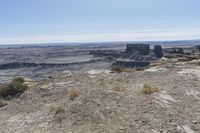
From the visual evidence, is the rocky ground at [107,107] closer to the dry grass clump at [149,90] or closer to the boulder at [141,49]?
the dry grass clump at [149,90]

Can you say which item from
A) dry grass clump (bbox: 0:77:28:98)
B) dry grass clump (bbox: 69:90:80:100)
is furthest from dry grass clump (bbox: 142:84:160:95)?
dry grass clump (bbox: 0:77:28:98)

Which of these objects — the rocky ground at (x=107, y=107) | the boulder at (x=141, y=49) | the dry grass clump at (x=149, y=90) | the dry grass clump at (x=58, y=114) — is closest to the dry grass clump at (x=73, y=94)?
the rocky ground at (x=107, y=107)

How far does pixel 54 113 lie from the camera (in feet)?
44.6

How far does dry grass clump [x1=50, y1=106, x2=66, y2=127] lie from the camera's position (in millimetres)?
12842

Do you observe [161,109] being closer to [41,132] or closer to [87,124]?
[87,124]

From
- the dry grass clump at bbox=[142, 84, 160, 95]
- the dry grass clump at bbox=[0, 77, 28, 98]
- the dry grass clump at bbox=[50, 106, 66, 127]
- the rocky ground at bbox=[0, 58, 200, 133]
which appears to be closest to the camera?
the rocky ground at bbox=[0, 58, 200, 133]

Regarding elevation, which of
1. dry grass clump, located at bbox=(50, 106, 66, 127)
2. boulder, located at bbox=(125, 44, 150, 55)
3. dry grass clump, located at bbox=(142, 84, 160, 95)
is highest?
dry grass clump, located at bbox=(142, 84, 160, 95)

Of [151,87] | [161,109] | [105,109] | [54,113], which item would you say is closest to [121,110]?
[105,109]

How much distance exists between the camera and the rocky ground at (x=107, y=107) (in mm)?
12109

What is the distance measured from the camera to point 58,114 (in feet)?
44.0

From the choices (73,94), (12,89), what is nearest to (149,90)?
(73,94)

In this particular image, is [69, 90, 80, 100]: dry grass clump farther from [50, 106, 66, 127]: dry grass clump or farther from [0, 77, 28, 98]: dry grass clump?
[0, 77, 28, 98]: dry grass clump

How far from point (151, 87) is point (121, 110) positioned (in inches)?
138

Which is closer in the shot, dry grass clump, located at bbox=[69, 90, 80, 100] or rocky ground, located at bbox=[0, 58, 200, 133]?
rocky ground, located at bbox=[0, 58, 200, 133]
